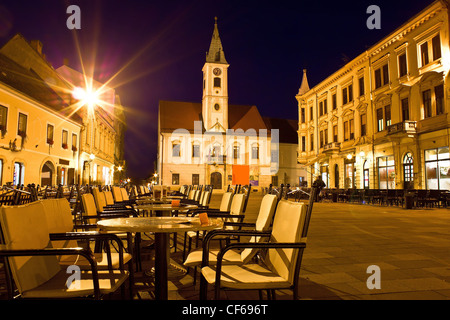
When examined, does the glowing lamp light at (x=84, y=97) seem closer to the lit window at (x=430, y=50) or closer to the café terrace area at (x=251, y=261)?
the café terrace area at (x=251, y=261)

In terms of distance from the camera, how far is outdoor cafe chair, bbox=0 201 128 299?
2.18 meters

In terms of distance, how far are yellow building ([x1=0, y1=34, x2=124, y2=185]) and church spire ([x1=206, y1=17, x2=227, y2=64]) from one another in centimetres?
2195

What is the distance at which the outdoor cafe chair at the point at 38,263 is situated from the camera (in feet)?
7.16

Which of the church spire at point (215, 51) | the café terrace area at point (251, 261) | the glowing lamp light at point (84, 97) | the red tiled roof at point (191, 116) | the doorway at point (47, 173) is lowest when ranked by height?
the café terrace area at point (251, 261)

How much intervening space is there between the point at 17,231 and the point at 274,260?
201 cm

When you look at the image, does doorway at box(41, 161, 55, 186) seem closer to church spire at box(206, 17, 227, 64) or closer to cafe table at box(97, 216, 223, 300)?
cafe table at box(97, 216, 223, 300)

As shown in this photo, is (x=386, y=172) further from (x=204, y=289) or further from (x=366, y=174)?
(x=204, y=289)

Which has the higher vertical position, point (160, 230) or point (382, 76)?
point (382, 76)

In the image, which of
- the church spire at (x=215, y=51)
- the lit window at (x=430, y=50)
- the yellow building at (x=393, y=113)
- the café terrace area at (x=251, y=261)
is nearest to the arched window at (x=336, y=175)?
the yellow building at (x=393, y=113)

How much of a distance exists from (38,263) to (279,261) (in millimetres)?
1885

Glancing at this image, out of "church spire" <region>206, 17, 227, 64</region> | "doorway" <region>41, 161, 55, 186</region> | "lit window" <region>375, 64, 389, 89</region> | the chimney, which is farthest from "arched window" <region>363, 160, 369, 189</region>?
"church spire" <region>206, 17, 227, 64</region>

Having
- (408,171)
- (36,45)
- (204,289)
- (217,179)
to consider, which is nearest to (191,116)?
(217,179)

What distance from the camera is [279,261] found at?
2.74m
